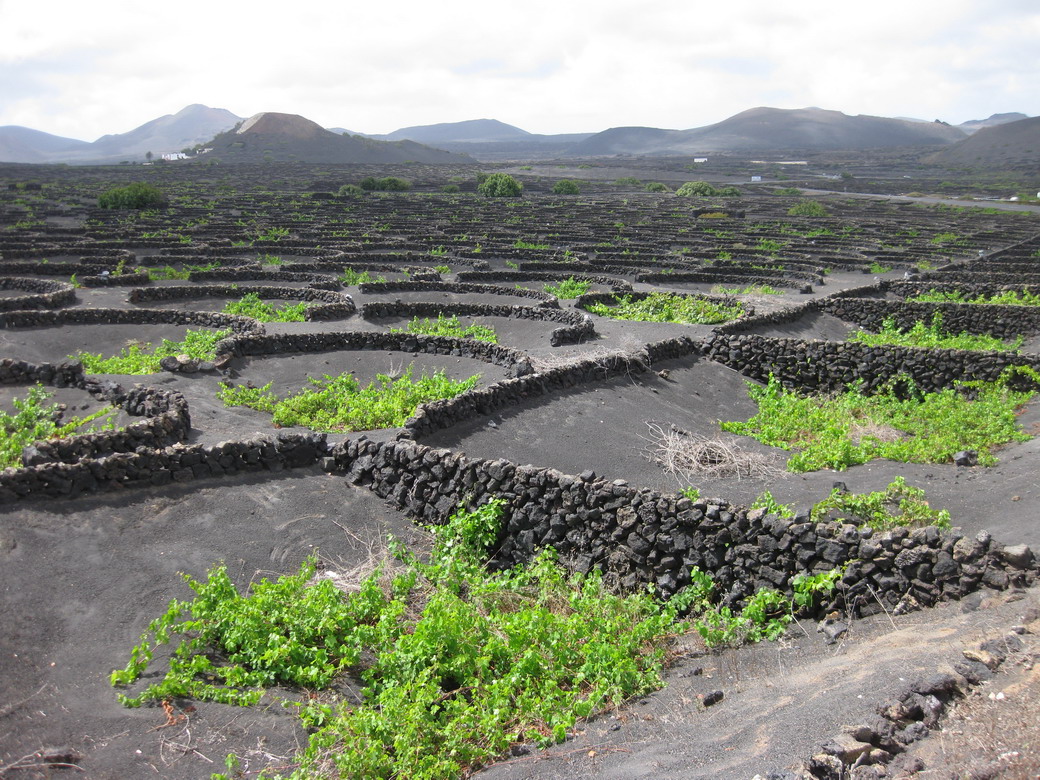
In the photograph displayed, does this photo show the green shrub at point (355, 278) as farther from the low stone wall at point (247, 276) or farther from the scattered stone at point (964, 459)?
the scattered stone at point (964, 459)

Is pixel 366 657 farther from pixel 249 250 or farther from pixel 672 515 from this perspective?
pixel 249 250

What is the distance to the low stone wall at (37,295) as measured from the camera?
2438cm

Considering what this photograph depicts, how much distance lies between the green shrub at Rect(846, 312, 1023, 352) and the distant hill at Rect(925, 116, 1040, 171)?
132 m

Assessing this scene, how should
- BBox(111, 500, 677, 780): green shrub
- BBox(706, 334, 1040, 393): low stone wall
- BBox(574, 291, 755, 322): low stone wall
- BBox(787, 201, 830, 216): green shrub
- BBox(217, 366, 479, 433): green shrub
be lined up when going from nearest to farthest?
1. BBox(111, 500, 677, 780): green shrub
2. BBox(217, 366, 479, 433): green shrub
3. BBox(706, 334, 1040, 393): low stone wall
4. BBox(574, 291, 755, 322): low stone wall
5. BBox(787, 201, 830, 216): green shrub

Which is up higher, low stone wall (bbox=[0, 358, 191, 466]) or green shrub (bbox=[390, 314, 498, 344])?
green shrub (bbox=[390, 314, 498, 344])

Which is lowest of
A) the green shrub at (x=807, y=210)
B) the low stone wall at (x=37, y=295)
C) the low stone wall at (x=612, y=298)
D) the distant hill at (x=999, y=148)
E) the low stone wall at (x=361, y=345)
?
the low stone wall at (x=361, y=345)

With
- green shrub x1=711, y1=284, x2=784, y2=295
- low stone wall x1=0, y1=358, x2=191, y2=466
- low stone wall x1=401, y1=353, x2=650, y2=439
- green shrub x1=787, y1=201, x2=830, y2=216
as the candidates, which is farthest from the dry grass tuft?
green shrub x1=787, y1=201, x2=830, y2=216

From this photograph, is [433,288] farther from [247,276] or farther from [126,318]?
[126,318]

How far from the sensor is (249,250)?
3769cm

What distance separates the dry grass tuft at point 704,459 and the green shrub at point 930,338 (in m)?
9.63

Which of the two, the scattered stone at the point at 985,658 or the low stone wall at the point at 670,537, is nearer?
the scattered stone at the point at 985,658

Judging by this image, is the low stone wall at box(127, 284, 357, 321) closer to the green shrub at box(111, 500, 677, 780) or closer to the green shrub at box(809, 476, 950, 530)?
the green shrub at box(111, 500, 677, 780)

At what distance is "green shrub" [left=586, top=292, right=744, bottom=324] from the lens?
24406 mm

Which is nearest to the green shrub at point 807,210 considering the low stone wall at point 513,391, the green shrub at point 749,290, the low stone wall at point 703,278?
the low stone wall at point 703,278
